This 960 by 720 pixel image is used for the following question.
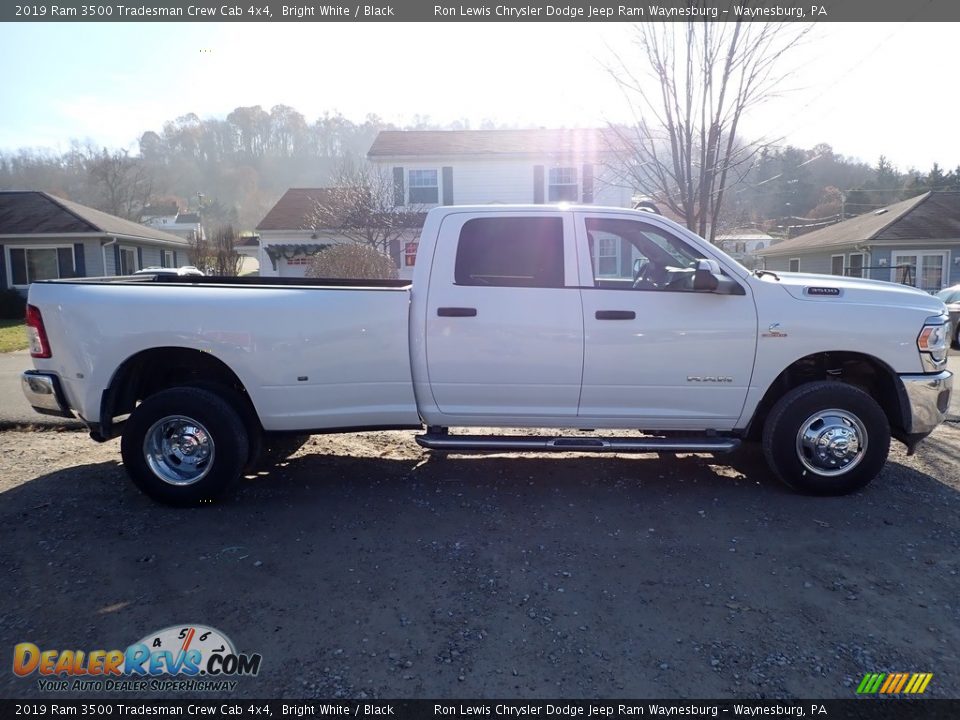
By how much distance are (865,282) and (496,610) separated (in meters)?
3.96

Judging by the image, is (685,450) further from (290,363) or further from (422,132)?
(422,132)

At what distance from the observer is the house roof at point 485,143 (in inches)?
885

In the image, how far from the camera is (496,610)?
11.1 ft

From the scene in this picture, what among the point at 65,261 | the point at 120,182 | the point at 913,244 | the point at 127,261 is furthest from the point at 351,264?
the point at 120,182

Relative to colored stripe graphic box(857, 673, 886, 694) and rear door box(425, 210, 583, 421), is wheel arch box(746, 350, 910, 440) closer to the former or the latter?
rear door box(425, 210, 583, 421)

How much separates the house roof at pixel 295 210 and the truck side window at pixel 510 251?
19350 mm

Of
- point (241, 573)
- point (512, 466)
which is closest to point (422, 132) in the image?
point (512, 466)

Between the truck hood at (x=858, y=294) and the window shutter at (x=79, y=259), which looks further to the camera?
the window shutter at (x=79, y=259)

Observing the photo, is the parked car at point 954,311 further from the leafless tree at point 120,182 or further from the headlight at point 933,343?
the leafless tree at point 120,182

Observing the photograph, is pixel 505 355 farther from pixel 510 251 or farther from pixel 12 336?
pixel 12 336

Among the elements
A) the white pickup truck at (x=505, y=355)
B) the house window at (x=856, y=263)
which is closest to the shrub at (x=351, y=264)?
the white pickup truck at (x=505, y=355)

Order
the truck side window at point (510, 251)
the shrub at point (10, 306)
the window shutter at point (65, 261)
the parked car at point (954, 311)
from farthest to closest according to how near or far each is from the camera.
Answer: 1. the window shutter at point (65, 261)
2. the shrub at point (10, 306)
3. the parked car at point (954, 311)
4. the truck side window at point (510, 251)

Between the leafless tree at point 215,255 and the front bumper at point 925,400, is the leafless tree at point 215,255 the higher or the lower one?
the higher one
